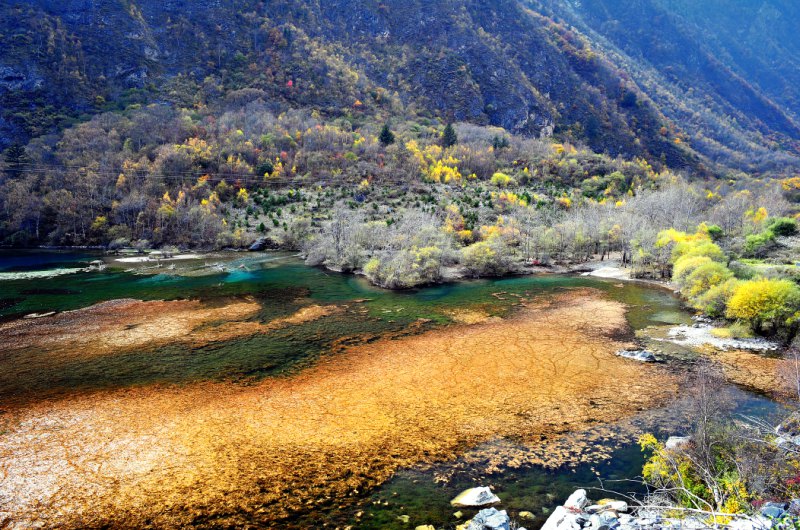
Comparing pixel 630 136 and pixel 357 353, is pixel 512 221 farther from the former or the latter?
pixel 630 136

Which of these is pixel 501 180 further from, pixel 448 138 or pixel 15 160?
pixel 15 160

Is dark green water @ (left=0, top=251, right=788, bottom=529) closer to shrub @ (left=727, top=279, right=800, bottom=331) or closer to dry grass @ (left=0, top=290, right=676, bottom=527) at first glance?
dry grass @ (left=0, top=290, right=676, bottom=527)

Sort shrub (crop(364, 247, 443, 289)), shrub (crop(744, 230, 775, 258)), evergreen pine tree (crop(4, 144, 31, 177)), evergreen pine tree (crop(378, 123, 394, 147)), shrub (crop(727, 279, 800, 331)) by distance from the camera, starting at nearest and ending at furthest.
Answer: shrub (crop(727, 279, 800, 331))
shrub (crop(744, 230, 775, 258))
shrub (crop(364, 247, 443, 289))
evergreen pine tree (crop(4, 144, 31, 177))
evergreen pine tree (crop(378, 123, 394, 147))

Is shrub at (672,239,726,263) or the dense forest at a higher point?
the dense forest

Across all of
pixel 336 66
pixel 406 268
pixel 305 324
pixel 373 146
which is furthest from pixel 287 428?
pixel 336 66

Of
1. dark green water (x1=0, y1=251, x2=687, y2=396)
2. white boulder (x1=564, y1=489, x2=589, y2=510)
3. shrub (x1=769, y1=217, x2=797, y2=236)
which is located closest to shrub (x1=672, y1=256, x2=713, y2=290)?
dark green water (x1=0, y1=251, x2=687, y2=396)

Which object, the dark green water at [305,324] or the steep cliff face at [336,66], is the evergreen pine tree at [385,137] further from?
the dark green water at [305,324]
